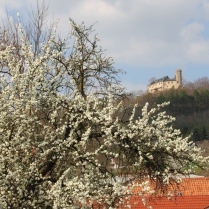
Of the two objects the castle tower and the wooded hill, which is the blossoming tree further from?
the castle tower

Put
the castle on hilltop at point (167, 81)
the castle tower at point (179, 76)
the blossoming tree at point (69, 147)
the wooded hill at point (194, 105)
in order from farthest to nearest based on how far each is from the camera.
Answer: the castle tower at point (179, 76), the castle on hilltop at point (167, 81), the wooded hill at point (194, 105), the blossoming tree at point (69, 147)

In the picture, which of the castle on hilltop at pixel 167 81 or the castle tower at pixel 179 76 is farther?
the castle tower at pixel 179 76

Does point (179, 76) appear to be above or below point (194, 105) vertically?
above

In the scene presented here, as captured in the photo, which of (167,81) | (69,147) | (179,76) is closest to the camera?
(69,147)

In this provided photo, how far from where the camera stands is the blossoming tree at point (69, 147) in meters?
6.30

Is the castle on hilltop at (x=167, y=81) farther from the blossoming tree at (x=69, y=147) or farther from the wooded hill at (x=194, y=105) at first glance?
the blossoming tree at (x=69, y=147)

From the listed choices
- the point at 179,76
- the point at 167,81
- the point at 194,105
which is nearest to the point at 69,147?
the point at 194,105

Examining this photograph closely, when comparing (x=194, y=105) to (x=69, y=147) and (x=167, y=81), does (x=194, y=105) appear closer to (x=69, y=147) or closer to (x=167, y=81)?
(x=167, y=81)

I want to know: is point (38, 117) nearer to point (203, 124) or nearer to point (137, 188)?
point (137, 188)

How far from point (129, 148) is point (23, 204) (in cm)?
202

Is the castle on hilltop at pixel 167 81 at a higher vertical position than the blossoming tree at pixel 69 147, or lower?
higher

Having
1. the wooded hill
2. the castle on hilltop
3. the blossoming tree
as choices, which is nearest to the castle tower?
the castle on hilltop

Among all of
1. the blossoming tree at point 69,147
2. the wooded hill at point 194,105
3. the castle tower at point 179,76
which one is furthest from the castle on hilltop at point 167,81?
the blossoming tree at point 69,147

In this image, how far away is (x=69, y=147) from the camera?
22.6ft
